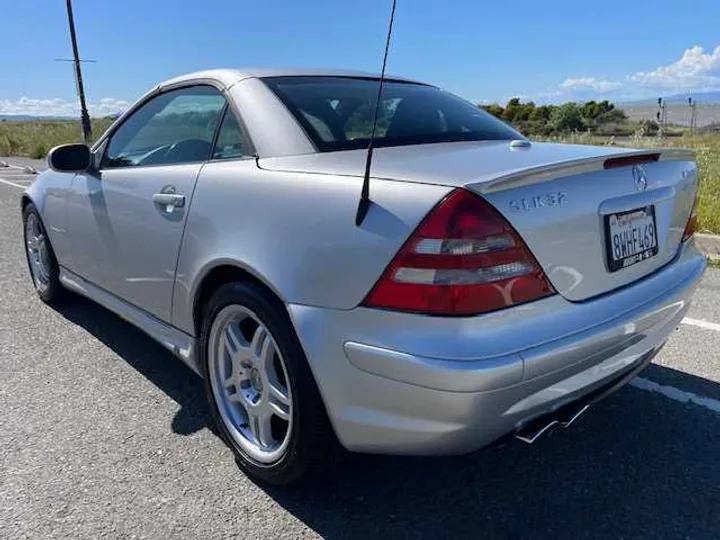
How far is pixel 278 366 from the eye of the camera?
92.0 inches

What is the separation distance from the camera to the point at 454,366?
5.62 ft

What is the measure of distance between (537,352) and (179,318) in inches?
62.9

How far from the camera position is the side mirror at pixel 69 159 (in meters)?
3.43

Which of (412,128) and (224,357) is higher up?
(412,128)

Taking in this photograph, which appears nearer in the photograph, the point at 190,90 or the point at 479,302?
the point at 479,302

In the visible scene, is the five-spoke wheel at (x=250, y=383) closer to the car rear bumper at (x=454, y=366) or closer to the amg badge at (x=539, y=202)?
the car rear bumper at (x=454, y=366)

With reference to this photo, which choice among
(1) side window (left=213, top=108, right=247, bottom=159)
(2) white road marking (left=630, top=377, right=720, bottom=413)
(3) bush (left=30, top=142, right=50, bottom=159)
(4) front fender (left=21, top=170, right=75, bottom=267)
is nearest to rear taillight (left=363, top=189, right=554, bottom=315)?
(1) side window (left=213, top=108, right=247, bottom=159)

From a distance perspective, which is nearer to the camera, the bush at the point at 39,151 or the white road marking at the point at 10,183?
the white road marking at the point at 10,183

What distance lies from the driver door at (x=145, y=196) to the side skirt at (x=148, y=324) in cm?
5

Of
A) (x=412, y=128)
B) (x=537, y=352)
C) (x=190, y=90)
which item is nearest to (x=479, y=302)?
(x=537, y=352)

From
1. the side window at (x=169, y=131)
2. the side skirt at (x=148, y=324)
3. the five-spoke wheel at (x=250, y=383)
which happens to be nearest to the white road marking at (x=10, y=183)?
the side skirt at (x=148, y=324)

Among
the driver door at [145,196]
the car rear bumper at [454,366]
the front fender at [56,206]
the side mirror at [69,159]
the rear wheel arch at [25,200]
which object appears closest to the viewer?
the car rear bumper at [454,366]

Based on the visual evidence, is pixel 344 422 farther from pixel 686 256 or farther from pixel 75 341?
pixel 75 341

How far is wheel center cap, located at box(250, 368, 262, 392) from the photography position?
7.89 ft
